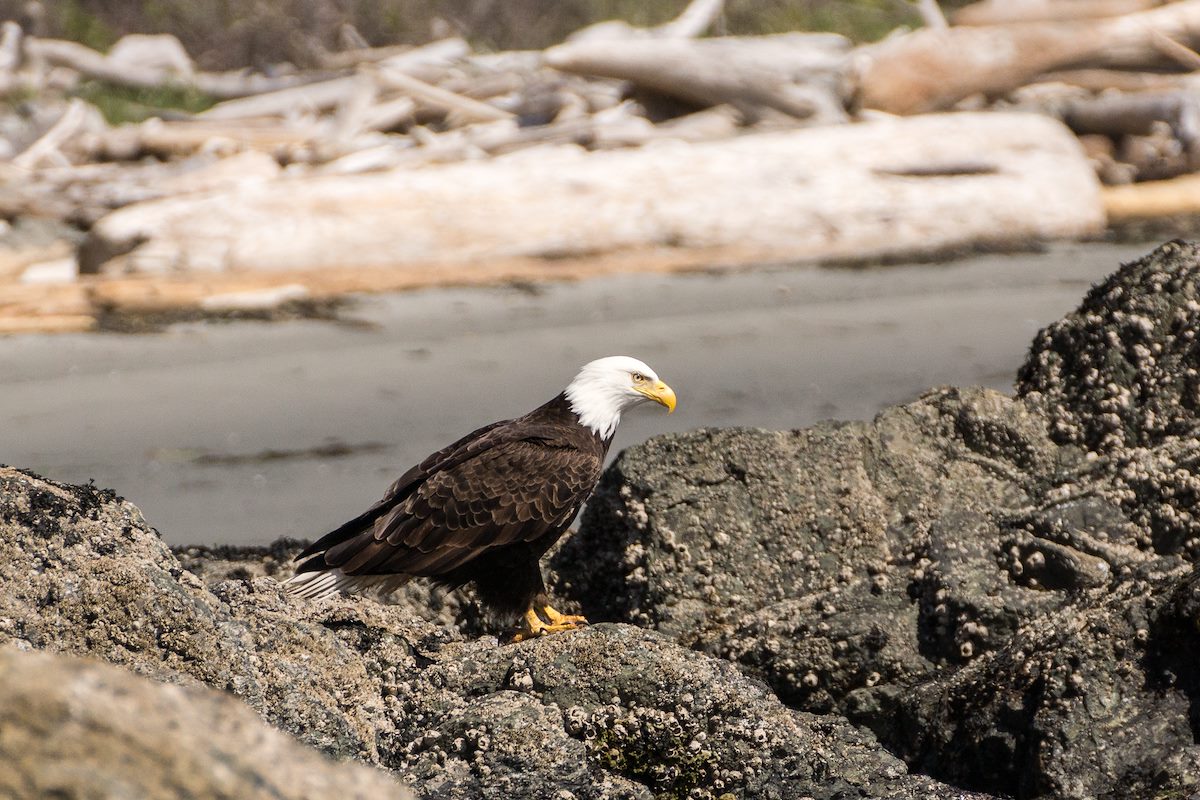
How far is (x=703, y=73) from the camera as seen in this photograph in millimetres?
12617

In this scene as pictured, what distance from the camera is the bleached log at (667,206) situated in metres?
9.92

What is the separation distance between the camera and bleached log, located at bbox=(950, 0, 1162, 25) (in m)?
13.8

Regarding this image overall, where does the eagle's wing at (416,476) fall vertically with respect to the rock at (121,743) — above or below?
below

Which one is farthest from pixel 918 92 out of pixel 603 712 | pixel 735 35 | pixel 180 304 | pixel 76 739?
pixel 76 739

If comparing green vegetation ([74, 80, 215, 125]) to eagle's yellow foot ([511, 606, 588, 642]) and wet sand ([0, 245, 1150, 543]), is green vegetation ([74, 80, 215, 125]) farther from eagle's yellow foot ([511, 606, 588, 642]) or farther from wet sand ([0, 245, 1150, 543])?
eagle's yellow foot ([511, 606, 588, 642])

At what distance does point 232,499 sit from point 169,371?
2.20 meters

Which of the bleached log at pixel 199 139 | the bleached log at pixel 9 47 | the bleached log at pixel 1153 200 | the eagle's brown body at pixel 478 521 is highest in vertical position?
the bleached log at pixel 9 47

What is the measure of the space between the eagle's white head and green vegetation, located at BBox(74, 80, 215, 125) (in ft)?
33.1

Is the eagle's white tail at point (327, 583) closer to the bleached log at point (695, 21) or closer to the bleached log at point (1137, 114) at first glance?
the bleached log at point (1137, 114)

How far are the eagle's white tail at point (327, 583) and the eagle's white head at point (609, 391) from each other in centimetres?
96

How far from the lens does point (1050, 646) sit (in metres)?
3.47

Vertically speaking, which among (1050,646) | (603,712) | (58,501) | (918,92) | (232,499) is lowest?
(232,499)

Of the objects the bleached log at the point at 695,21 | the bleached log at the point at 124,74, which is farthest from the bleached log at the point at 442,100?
the bleached log at the point at 695,21

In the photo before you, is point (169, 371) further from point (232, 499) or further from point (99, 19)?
point (99, 19)
